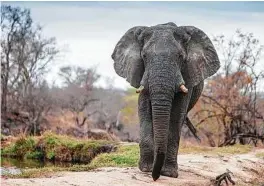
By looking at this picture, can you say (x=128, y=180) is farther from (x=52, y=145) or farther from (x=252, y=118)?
(x=252, y=118)

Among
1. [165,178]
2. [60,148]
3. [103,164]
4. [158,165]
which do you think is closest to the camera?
[158,165]

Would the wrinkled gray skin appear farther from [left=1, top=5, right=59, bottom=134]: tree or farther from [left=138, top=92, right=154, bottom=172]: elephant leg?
[left=1, top=5, right=59, bottom=134]: tree

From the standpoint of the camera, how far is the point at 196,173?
12461 mm

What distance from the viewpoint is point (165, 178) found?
35.3ft

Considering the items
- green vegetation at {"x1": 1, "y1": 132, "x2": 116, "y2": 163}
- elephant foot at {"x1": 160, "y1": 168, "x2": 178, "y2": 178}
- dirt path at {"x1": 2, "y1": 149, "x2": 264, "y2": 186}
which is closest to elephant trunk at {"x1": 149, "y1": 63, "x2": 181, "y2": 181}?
dirt path at {"x1": 2, "y1": 149, "x2": 264, "y2": 186}

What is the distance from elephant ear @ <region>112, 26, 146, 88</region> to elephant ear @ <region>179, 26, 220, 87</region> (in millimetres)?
813

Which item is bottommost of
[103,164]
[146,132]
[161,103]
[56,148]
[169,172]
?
[56,148]

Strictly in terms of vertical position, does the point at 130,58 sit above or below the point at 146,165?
above

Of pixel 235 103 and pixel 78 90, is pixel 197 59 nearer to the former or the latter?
pixel 235 103

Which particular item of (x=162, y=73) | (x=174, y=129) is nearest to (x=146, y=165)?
(x=174, y=129)

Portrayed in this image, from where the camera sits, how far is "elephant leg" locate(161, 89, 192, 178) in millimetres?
10867

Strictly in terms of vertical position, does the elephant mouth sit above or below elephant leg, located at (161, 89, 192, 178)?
above

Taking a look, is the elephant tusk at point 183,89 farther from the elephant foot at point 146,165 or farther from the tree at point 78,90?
the tree at point 78,90

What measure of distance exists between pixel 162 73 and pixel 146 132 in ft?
5.08
